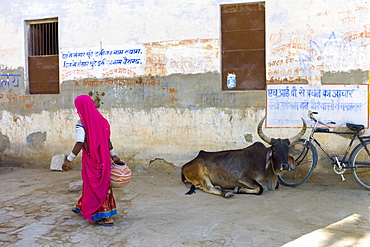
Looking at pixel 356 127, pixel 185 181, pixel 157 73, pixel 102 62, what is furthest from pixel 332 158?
pixel 102 62

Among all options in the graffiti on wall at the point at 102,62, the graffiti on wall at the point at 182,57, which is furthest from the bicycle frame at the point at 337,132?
the graffiti on wall at the point at 102,62

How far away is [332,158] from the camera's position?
20.8 ft

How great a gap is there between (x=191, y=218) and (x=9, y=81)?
589 cm

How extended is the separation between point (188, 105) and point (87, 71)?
2.29 meters

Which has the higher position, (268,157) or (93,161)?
(93,161)

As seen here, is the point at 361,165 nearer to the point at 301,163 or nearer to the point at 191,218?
the point at 301,163

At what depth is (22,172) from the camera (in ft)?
26.8

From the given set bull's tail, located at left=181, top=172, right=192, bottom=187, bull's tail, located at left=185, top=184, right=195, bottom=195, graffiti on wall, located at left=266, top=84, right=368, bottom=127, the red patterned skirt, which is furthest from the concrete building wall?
the red patterned skirt

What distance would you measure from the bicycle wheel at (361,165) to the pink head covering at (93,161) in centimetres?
386

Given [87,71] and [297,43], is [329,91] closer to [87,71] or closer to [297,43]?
[297,43]

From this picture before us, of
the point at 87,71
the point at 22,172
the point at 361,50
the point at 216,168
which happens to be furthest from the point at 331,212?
the point at 22,172

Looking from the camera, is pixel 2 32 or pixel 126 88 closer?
pixel 126 88

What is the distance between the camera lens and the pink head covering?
4594 mm

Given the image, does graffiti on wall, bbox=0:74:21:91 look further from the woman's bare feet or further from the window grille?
Answer: the woman's bare feet
